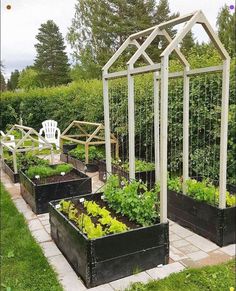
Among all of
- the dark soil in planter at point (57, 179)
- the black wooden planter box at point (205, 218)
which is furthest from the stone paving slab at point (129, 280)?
the dark soil in planter at point (57, 179)

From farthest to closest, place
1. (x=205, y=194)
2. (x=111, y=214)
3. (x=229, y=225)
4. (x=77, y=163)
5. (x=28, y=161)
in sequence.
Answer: (x=77, y=163), (x=28, y=161), (x=205, y=194), (x=111, y=214), (x=229, y=225)

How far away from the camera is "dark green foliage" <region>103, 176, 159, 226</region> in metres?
2.89

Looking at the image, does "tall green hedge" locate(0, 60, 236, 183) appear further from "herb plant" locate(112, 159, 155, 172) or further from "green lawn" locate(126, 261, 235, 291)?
"green lawn" locate(126, 261, 235, 291)

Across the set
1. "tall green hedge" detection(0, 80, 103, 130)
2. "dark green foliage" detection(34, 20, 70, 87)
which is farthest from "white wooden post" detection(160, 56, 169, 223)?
"tall green hedge" detection(0, 80, 103, 130)

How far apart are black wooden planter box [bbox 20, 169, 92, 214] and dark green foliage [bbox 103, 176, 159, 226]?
1.08 meters

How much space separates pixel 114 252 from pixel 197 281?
709 millimetres

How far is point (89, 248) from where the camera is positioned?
242 centimetres

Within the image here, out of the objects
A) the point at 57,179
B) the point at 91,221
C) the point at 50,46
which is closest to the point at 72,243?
the point at 91,221

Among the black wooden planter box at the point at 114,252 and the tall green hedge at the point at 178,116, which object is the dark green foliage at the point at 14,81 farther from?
the black wooden planter box at the point at 114,252

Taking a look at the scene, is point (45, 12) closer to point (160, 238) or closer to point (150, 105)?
point (150, 105)

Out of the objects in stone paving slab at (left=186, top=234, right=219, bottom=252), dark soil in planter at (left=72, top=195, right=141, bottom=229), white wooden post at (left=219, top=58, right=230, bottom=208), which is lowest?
stone paving slab at (left=186, top=234, right=219, bottom=252)

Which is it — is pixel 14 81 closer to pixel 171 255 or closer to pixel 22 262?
pixel 22 262

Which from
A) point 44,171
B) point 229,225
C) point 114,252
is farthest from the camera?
point 44,171

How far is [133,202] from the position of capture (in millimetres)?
2953
